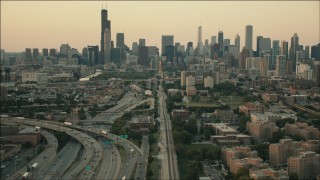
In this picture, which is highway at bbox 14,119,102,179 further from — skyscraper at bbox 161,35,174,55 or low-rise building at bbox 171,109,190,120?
skyscraper at bbox 161,35,174,55

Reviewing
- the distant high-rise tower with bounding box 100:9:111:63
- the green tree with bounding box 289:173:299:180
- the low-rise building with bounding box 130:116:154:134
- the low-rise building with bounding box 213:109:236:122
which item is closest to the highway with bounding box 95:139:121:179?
the low-rise building with bounding box 130:116:154:134

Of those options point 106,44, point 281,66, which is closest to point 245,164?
point 281,66

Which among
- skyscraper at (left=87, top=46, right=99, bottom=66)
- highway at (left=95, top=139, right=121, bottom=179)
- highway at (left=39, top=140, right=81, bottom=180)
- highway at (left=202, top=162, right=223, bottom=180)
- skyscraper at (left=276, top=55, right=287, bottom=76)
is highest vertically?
skyscraper at (left=87, top=46, right=99, bottom=66)

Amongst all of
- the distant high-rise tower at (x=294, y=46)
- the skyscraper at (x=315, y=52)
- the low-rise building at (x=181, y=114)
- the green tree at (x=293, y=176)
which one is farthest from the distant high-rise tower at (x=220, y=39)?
the green tree at (x=293, y=176)

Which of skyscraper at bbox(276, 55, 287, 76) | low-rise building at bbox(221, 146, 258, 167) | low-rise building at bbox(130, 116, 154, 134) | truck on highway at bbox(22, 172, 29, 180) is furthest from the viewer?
skyscraper at bbox(276, 55, 287, 76)

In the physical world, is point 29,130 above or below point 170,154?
above

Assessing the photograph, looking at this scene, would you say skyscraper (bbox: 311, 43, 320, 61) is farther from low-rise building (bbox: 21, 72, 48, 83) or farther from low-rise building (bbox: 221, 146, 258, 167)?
low-rise building (bbox: 221, 146, 258, 167)

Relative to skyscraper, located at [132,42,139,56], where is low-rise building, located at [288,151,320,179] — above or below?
below

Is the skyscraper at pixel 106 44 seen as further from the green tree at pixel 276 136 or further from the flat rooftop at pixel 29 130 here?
the green tree at pixel 276 136

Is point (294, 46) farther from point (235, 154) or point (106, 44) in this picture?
point (235, 154)

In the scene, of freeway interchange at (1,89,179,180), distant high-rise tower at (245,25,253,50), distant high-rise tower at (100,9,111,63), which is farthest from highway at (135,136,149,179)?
distant high-rise tower at (245,25,253,50)

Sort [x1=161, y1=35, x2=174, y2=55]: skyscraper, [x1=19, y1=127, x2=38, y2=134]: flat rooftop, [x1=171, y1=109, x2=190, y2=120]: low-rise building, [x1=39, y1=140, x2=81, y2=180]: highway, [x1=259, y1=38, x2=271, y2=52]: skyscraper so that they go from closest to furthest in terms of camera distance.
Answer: [x1=39, y1=140, x2=81, y2=180]: highway → [x1=19, y1=127, x2=38, y2=134]: flat rooftop → [x1=171, y1=109, x2=190, y2=120]: low-rise building → [x1=259, y1=38, x2=271, y2=52]: skyscraper → [x1=161, y1=35, x2=174, y2=55]: skyscraper

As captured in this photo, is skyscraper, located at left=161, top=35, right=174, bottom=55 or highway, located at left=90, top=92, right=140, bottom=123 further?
skyscraper, located at left=161, top=35, right=174, bottom=55
